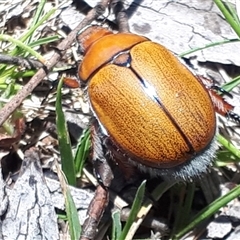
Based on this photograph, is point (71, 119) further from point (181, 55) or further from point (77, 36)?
point (181, 55)

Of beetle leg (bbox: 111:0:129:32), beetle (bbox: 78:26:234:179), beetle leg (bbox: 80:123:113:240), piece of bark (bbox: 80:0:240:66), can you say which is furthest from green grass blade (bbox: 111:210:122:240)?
beetle leg (bbox: 111:0:129:32)

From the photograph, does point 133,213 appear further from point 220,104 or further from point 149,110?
point 220,104

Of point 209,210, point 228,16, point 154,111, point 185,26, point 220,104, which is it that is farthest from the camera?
point 185,26

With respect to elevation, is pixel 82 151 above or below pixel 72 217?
above

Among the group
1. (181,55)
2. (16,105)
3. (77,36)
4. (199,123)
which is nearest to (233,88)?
(181,55)

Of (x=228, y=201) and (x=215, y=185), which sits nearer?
(x=228, y=201)

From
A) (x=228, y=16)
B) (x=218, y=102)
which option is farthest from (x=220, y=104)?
(x=228, y=16)
